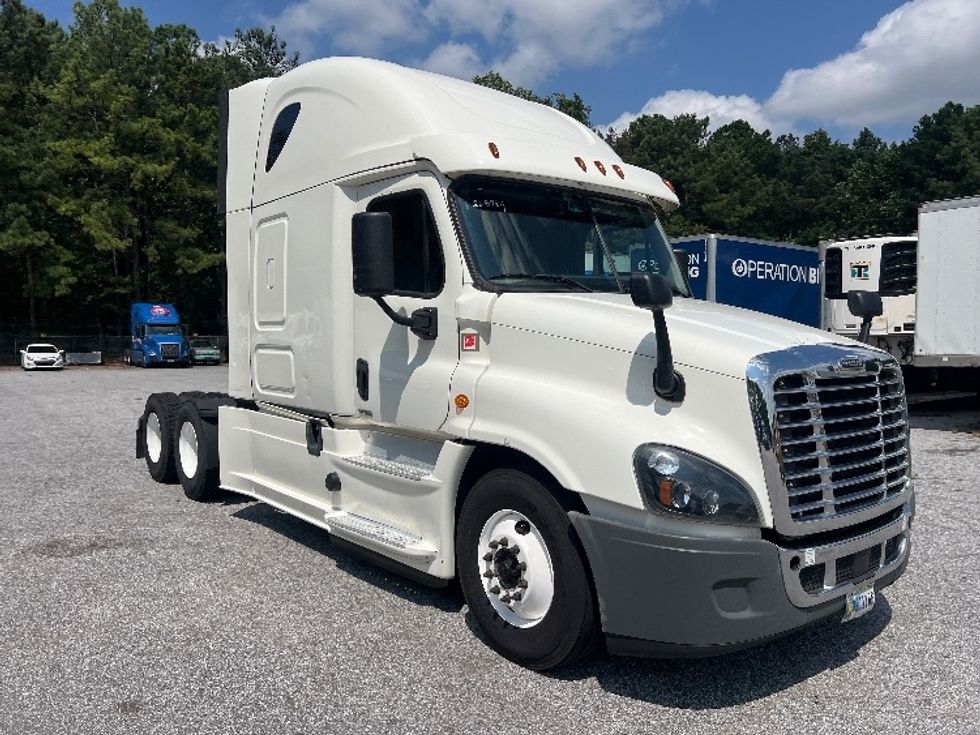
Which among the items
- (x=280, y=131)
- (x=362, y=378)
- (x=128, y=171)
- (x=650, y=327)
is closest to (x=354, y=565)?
(x=362, y=378)

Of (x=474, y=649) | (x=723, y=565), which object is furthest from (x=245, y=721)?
(x=723, y=565)

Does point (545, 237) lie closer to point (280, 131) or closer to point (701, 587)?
point (701, 587)

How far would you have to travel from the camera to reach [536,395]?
404 cm

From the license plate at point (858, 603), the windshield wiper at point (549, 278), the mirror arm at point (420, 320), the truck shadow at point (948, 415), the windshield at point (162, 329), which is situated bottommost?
the truck shadow at point (948, 415)

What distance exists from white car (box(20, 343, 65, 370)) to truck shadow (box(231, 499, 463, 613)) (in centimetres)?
3216

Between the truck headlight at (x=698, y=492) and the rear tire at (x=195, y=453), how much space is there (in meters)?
5.31

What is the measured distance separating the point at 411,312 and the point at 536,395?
42.3 inches

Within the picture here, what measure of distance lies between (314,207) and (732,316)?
290cm

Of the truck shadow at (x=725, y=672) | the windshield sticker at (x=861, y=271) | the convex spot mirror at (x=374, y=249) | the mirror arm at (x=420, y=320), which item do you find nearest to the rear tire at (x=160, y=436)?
the mirror arm at (x=420, y=320)

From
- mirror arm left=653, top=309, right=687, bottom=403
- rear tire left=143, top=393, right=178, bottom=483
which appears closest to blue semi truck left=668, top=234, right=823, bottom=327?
rear tire left=143, top=393, right=178, bottom=483

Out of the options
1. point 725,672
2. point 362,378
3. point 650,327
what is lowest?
point 725,672

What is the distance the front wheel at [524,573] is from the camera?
3.83 m

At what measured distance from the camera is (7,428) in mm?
13812

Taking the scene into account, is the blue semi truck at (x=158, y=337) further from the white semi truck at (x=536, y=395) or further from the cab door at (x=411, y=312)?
the cab door at (x=411, y=312)
